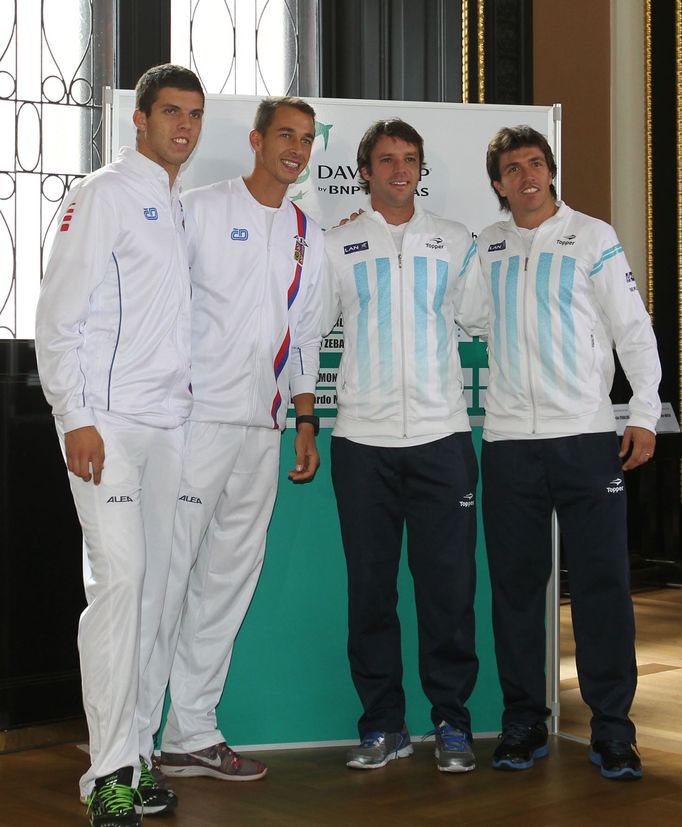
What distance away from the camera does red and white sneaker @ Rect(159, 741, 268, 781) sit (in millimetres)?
3143

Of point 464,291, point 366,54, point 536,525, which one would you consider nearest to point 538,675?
point 536,525

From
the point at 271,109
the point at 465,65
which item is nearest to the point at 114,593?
the point at 271,109

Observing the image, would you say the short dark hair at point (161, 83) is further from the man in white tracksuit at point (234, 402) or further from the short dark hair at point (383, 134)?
the short dark hair at point (383, 134)

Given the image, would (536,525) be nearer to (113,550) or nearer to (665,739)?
(665,739)

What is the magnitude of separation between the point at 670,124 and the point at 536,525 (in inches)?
157

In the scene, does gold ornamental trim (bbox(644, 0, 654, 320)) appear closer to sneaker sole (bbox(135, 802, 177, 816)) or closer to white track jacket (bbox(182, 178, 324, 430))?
white track jacket (bbox(182, 178, 324, 430))

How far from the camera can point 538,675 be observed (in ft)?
10.8

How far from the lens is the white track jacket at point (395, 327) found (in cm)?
318

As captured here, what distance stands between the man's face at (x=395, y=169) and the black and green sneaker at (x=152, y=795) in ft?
5.08

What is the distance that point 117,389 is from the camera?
2.66 metres

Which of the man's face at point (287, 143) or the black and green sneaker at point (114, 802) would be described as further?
the man's face at point (287, 143)

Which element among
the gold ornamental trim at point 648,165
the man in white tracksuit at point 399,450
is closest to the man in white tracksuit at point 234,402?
the man in white tracksuit at point 399,450

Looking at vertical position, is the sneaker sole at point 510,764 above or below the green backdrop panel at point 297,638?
below

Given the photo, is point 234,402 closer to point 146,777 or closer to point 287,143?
point 287,143
